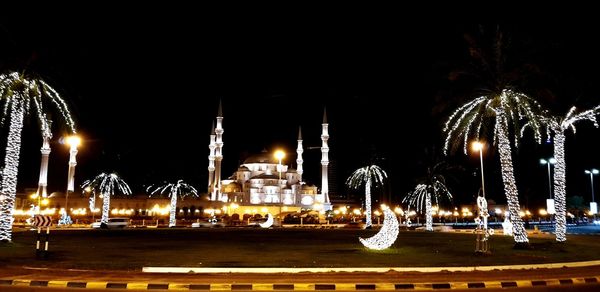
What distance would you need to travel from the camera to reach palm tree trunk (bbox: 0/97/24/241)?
25906mm

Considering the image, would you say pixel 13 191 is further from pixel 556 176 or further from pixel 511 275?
pixel 556 176

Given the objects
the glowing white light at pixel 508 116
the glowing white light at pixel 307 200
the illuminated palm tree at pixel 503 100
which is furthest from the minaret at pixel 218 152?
the illuminated palm tree at pixel 503 100

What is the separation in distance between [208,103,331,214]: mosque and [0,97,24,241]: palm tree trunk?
81.5 meters

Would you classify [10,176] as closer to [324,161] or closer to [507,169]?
[507,169]

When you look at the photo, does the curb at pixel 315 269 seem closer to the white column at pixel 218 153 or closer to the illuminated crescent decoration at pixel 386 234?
the illuminated crescent decoration at pixel 386 234

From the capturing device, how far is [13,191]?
26750 millimetres

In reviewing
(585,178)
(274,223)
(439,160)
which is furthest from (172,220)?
(585,178)

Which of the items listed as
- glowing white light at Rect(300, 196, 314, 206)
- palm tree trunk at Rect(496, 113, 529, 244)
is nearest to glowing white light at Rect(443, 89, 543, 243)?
palm tree trunk at Rect(496, 113, 529, 244)

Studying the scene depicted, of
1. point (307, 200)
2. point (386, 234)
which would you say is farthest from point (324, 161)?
point (386, 234)

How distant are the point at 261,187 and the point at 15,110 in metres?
90.2

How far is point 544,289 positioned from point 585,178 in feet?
312

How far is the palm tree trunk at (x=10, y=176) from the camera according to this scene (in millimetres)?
25906

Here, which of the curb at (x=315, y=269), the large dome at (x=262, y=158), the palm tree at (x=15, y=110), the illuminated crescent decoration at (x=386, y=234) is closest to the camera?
the curb at (x=315, y=269)

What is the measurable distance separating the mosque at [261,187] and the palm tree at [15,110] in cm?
8128
